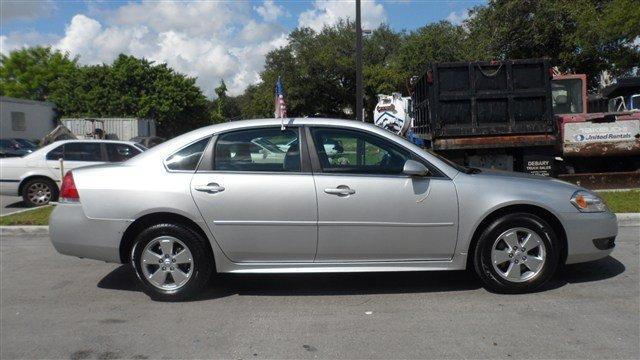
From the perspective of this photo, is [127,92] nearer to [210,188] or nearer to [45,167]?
[45,167]

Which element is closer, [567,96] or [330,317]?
[330,317]

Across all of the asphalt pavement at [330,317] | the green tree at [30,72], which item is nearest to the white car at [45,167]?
the asphalt pavement at [330,317]

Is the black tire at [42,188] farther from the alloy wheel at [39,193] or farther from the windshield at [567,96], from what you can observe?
the windshield at [567,96]

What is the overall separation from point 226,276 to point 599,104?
1509cm

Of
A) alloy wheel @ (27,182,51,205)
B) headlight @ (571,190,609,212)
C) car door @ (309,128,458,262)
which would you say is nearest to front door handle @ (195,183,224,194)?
car door @ (309,128,458,262)

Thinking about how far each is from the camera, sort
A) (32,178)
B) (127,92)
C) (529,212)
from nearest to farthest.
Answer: (529,212) → (32,178) → (127,92)

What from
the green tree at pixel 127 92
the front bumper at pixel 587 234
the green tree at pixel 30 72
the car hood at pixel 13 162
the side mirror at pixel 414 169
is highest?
the green tree at pixel 30 72

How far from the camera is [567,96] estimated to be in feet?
41.2

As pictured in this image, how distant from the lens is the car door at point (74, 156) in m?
12.6

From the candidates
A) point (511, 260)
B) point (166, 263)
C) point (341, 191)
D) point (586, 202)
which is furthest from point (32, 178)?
point (586, 202)

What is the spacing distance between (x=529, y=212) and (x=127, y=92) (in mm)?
47671

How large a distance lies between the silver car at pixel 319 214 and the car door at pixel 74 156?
756 cm

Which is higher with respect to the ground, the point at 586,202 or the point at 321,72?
the point at 321,72

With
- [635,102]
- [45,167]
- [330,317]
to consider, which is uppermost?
[635,102]
